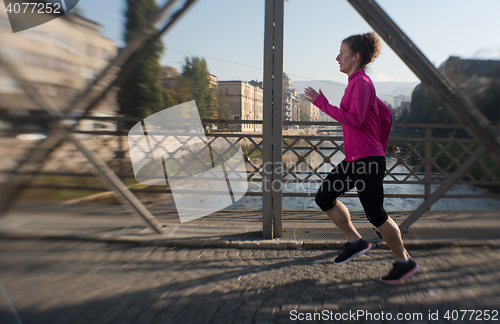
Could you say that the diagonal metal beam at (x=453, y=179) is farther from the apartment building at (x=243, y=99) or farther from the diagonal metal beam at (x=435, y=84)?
the apartment building at (x=243, y=99)

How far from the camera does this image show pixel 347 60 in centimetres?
234

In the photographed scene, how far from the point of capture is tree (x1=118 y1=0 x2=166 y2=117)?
10.0ft

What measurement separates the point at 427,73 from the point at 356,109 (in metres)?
1.07

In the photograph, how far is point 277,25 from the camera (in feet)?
9.58

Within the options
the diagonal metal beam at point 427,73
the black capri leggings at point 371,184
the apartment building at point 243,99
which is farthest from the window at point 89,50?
the black capri leggings at point 371,184

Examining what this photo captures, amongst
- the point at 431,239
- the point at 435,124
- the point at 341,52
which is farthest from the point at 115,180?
the point at 435,124

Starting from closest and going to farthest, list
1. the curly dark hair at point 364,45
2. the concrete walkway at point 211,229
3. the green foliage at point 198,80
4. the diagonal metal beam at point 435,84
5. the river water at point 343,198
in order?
1. the curly dark hair at point 364,45
2. the diagonal metal beam at point 435,84
3. the concrete walkway at point 211,229
4. the green foliage at point 198,80
5. the river water at point 343,198

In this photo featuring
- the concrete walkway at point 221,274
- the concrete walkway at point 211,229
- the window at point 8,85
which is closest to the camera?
the concrete walkway at point 221,274

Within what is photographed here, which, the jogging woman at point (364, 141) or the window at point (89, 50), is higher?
the window at point (89, 50)

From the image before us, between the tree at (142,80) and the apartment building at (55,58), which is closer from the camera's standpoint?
the apartment building at (55,58)

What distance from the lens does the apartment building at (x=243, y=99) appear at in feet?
10.6

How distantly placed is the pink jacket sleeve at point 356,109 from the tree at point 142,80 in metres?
1.95

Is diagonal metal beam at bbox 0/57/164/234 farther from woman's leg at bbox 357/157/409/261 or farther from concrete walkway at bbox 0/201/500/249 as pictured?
woman's leg at bbox 357/157/409/261

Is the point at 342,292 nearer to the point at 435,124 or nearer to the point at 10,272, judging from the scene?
the point at 10,272
